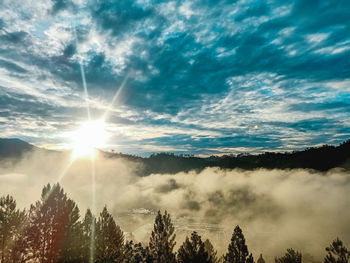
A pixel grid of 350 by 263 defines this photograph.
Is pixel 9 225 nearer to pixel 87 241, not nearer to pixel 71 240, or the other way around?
pixel 71 240

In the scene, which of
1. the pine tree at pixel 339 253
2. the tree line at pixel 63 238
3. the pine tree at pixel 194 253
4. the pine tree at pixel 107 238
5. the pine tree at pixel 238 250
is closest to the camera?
the pine tree at pixel 194 253

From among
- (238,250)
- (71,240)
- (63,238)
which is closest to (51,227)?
(63,238)

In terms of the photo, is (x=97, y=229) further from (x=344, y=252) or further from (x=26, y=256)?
(x=344, y=252)

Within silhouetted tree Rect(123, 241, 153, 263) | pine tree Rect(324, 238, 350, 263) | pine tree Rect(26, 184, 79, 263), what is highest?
silhouetted tree Rect(123, 241, 153, 263)

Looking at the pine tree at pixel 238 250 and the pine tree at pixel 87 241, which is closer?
the pine tree at pixel 238 250

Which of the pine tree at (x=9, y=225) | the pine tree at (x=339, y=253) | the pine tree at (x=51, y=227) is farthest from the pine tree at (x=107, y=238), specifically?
the pine tree at (x=339, y=253)

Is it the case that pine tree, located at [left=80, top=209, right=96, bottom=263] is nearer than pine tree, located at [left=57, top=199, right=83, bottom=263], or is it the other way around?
pine tree, located at [left=57, top=199, right=83, bottom=263]

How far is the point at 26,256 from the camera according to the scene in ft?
191

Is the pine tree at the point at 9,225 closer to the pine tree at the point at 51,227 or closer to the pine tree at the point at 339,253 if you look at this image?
the pine tree at the point at 51,227

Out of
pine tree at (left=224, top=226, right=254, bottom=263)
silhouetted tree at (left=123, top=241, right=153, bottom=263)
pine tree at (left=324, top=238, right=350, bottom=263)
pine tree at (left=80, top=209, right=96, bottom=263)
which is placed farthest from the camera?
pine tree at (left=324, top=238, right=350, bottom=263)

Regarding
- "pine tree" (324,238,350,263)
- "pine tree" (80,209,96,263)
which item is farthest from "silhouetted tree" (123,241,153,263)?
"pine tree" (324,238,350,263)

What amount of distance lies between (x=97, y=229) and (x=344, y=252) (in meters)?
66.6

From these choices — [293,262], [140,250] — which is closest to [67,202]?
[140,250]

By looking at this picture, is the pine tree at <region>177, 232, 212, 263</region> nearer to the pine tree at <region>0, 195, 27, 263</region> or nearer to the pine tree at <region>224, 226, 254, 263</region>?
the pine tree at <region>224, 226, 254, 263</region>
